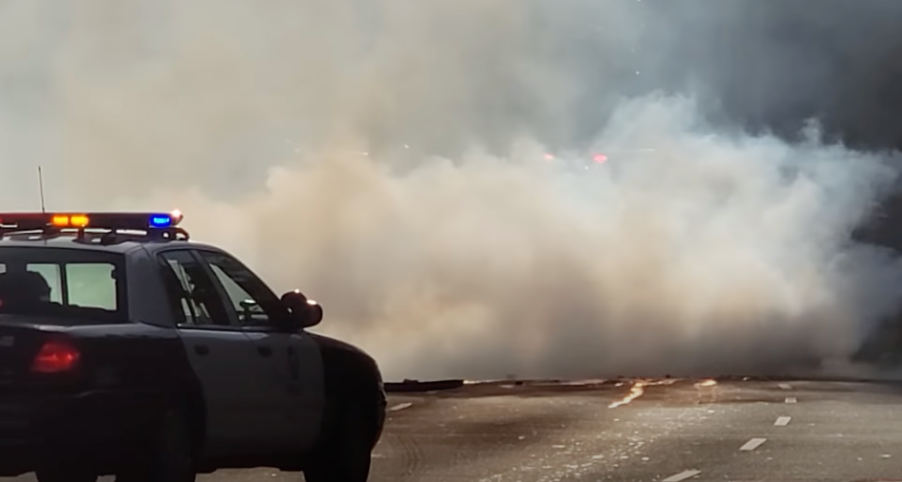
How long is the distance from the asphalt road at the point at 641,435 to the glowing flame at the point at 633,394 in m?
0.03

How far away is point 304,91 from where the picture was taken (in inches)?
1380

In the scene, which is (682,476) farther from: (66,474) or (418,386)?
(418,386)

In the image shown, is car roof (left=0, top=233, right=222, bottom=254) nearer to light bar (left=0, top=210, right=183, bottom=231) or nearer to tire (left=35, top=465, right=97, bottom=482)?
light bar (left=0, top=210, right=183, bottom=231)

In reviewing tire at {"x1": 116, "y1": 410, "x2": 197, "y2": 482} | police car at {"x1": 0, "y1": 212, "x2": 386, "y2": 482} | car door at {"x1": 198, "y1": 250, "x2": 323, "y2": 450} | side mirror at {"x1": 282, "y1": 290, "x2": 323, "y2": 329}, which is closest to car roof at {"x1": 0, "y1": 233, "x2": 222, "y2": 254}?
police car at {"x1": 0, "y1": 212, "x2": 386, "y2": 482}

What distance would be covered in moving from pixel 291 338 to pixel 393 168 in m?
23.9

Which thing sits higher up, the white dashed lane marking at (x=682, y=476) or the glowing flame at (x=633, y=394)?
the glowing flame at (x=633, y=394)

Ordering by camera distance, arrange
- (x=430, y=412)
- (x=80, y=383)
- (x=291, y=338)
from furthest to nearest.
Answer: (x=430, y=412) < (x=291, y=338) < (x=80, y=383)

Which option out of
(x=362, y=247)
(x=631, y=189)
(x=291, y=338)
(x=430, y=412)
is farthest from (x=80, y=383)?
(x=631, y=189)

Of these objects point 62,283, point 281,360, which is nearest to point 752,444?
point 281,360

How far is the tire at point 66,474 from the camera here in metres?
9.53

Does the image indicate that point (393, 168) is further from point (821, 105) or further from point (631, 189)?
point (821, 105)

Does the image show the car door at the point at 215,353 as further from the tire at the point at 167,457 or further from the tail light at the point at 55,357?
the tail light at the point at 55,357

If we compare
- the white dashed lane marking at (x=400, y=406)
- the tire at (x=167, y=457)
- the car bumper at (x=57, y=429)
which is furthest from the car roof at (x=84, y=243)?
the white dashed lane marking at (x=400, y=406)

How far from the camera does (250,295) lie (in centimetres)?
1121
